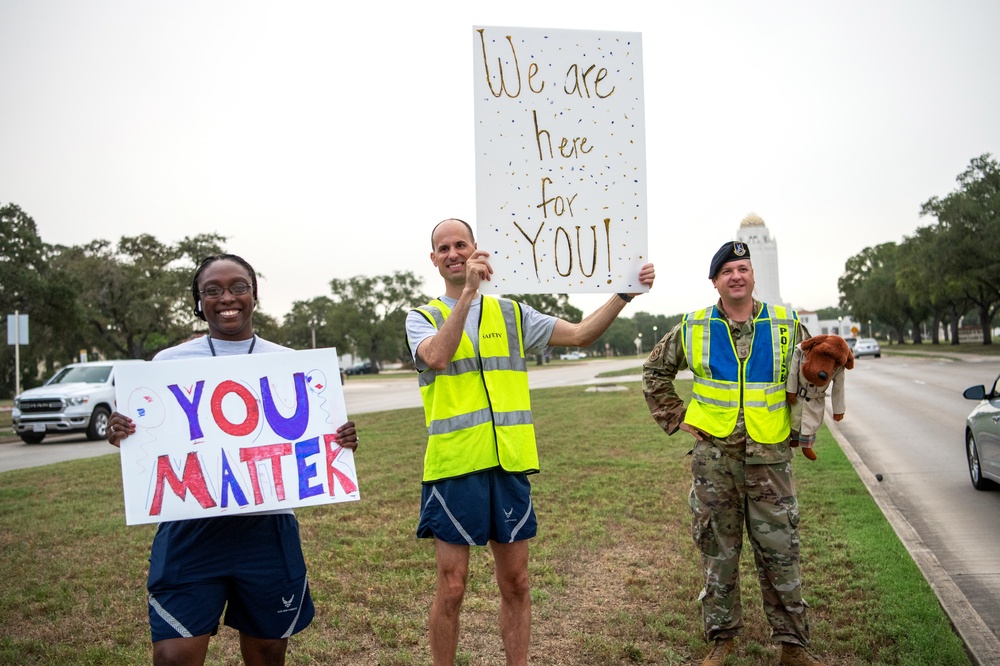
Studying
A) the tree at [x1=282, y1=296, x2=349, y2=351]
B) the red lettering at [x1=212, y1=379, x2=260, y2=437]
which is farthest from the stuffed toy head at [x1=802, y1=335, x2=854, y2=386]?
the tree at [x1=282, y1=296, x2=349, y2=351]

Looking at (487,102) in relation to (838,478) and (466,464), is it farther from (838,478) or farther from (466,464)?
(838,478)

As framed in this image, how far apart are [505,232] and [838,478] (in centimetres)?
737

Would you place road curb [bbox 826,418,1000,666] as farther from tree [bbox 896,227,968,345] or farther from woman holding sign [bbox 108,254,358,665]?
tree [bbox 896,227,968,345]

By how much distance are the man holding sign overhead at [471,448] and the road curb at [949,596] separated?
8.28 feet

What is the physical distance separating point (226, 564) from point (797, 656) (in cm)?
280

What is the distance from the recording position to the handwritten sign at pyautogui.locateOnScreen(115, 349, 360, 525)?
298cm

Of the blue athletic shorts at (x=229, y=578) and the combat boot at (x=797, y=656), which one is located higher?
the blue athletic shorts at (x=229, y=578)

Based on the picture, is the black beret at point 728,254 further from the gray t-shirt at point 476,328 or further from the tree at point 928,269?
the tree at point 928,269

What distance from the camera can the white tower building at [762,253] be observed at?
35.4 m

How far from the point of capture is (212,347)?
3.19m

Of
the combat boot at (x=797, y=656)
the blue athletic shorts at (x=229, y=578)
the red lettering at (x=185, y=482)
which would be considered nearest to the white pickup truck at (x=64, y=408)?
the red lettering at (x=185, y=482)

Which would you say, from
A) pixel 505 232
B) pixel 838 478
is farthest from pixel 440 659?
pixel 838 478

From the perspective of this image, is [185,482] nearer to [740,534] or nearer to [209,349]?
[209,349]

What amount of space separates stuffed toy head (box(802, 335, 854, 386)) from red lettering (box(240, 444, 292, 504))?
8.19 ft
